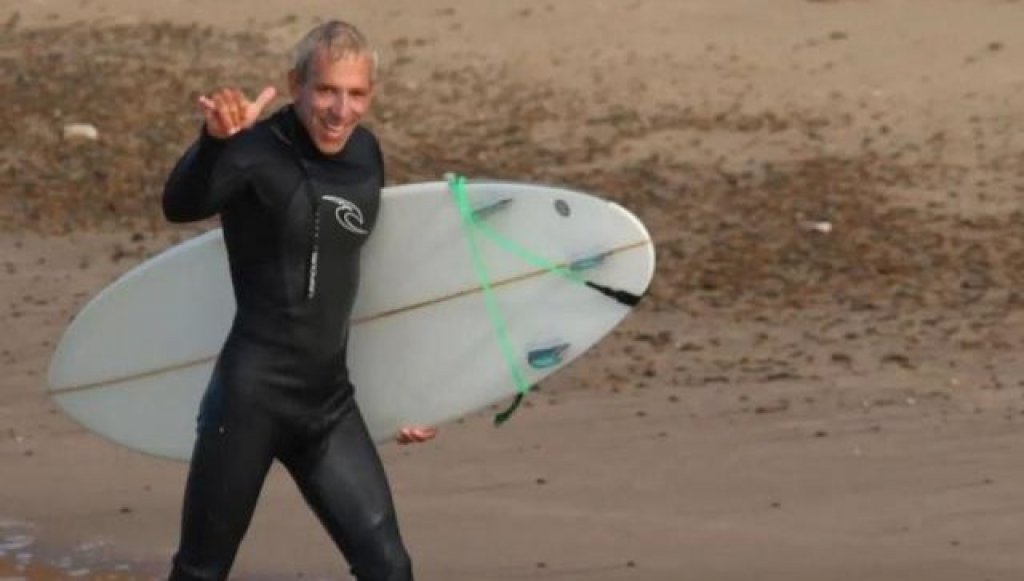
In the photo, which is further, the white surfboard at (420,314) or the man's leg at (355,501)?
the white surfboard at (420,314)

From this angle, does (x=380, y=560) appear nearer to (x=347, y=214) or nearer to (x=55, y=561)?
(x=347, y=214)

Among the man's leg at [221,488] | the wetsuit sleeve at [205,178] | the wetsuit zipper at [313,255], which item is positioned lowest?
the man's leg at [221,488]

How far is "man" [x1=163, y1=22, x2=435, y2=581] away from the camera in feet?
19.9

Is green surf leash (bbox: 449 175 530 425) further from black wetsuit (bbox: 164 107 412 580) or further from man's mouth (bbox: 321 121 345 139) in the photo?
man's mouth (bbox: 321 121 345 139)

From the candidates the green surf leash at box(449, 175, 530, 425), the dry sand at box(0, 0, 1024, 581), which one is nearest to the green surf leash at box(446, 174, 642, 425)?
the green surf leash at box(449, 175, 530, 425)

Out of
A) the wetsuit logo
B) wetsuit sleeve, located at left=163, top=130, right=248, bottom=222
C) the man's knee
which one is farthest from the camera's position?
the man's knee

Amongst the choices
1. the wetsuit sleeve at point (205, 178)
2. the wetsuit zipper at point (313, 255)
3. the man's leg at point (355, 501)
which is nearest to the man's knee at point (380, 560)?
the man's leg at point (355, 501)

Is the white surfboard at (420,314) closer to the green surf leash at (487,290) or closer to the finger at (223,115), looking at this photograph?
the green surf leash at (487,290)

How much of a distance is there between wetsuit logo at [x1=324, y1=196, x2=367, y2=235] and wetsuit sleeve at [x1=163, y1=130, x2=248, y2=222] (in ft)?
0.70

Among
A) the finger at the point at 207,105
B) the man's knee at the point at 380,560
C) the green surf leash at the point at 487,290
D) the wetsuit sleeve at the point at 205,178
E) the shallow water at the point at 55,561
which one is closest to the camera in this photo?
the finger at the point at 207,105

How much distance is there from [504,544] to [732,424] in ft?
3.81

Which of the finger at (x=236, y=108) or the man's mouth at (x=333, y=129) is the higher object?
the finger at (x=236, y=108)

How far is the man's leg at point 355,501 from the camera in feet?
20.7

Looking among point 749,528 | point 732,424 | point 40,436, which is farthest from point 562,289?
point 40,436
